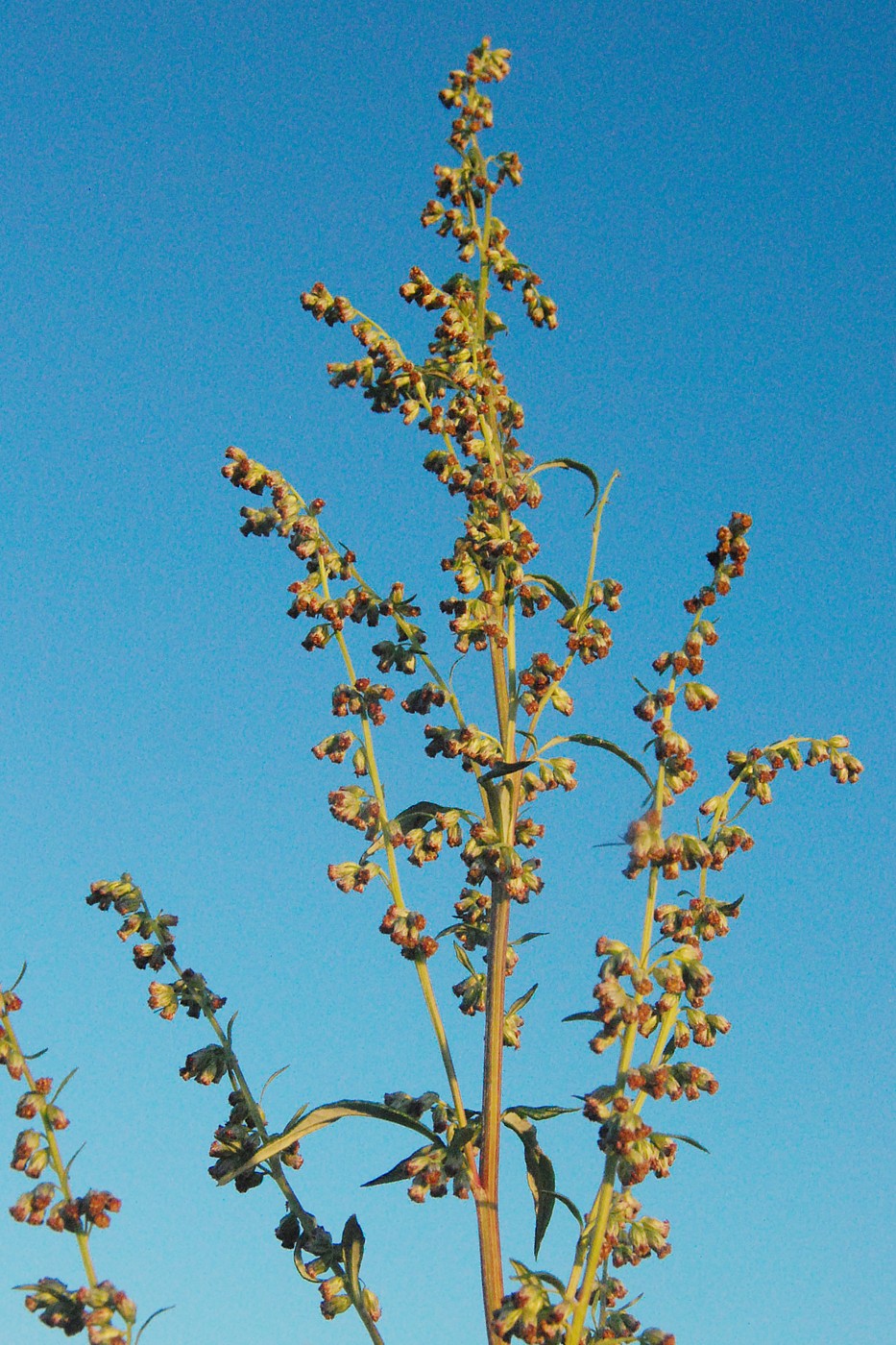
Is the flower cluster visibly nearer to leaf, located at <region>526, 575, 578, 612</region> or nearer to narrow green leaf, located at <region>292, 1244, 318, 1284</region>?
narrow green leaf, located at <region>292, 1244, 318, 1284</region>

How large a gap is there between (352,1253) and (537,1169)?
0.58 m

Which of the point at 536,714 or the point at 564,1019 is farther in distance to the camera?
the point at 536,714

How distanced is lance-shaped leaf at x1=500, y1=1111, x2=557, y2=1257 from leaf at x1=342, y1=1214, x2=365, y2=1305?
51cm

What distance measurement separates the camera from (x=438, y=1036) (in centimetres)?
395

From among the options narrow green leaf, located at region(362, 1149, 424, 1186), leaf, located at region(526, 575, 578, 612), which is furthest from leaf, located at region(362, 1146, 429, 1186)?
leaf, located at region(526, 575, 578, 612)

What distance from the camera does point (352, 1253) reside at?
12.6 feet

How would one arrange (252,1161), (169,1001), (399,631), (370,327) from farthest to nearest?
(370,327) → (399,631) → (169,1001) → (252,1161)

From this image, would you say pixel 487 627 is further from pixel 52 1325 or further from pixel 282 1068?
pixel 52 1325

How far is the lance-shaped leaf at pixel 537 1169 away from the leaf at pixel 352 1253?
51 centimetres

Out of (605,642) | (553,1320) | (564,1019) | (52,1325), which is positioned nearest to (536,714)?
(605,642)

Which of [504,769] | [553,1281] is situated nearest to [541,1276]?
[553,1281]

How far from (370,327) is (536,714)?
5.06 ft

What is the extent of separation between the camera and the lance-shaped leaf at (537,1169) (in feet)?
13.2

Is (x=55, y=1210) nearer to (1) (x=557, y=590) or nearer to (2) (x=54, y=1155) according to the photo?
(2) (x=54, y=1155)
